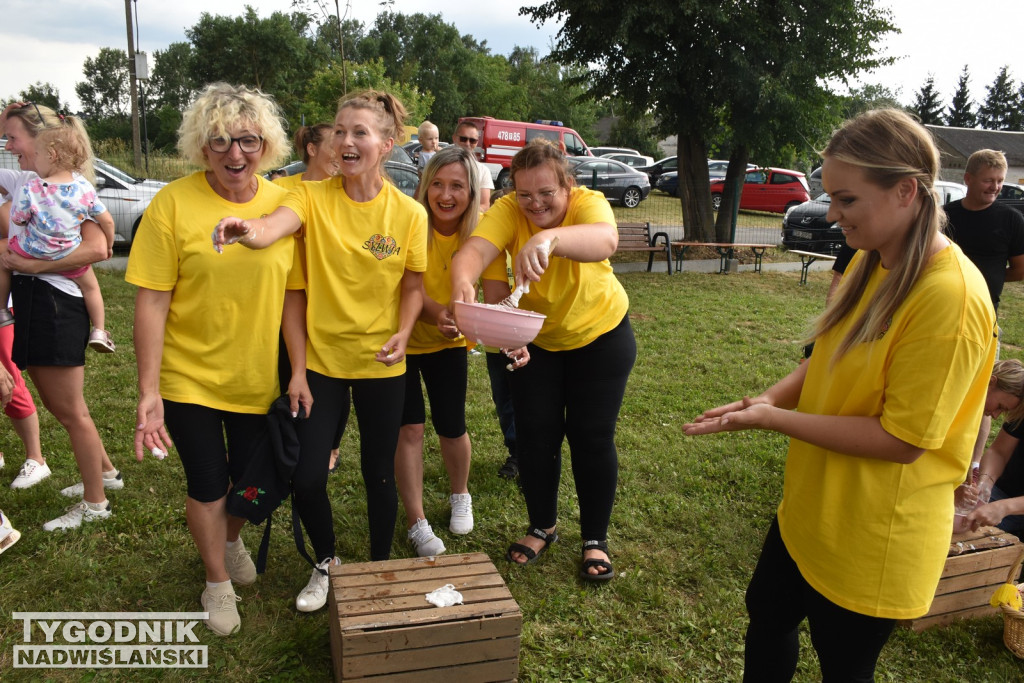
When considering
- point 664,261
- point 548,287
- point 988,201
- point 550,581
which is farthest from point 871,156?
point 664,261

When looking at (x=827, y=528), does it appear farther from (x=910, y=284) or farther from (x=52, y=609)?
(x=52, y=609)

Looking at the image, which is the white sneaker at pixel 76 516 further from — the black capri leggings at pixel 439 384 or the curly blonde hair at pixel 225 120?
the curly blonde hair at pixel 225 120

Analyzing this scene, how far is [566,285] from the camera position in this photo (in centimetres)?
272

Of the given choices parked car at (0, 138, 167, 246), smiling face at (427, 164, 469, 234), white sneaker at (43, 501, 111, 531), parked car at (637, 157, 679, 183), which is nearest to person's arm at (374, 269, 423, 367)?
smiling face at (427, 164, 469, 234)

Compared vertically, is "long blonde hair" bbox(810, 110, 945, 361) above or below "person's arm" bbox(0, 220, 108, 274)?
above

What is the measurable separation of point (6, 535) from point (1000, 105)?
67.4 m

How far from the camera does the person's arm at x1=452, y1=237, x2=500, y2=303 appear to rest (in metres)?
2.29

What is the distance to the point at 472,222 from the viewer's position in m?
3.10

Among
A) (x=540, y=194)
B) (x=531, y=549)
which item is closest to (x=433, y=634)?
(x=531, y=549)

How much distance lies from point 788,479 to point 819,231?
13.2 meters

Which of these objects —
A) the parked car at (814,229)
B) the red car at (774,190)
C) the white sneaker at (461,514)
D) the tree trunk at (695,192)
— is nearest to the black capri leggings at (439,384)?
the white sneaker at (461,514)

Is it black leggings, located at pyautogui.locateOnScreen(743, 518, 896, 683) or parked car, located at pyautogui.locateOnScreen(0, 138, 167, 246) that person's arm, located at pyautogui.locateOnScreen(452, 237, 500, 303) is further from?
parked car, located at pyautogui.locateOnScreen(0, 138, 167, 246)

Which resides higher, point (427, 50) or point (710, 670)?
point (427, 50)

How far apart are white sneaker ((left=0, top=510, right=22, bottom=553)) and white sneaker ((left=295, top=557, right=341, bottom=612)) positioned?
125 centimetres
